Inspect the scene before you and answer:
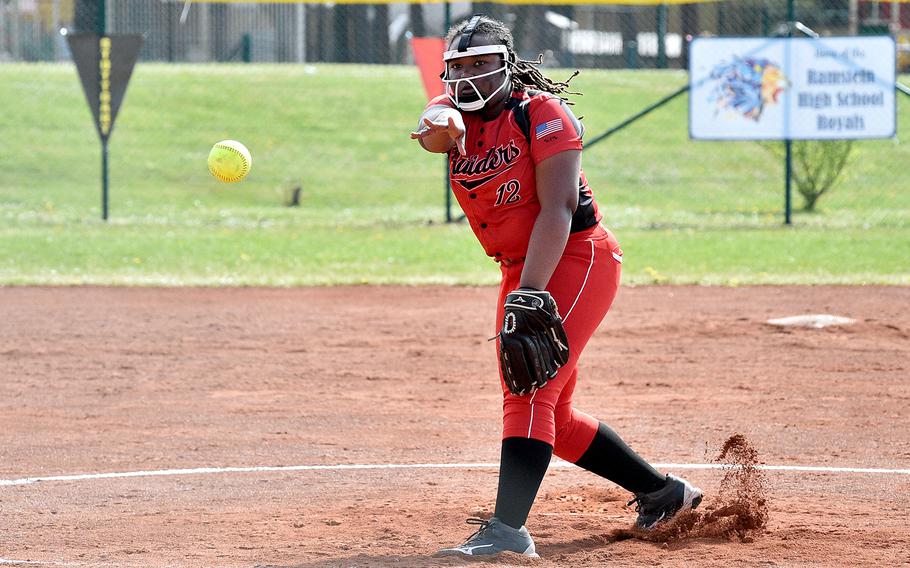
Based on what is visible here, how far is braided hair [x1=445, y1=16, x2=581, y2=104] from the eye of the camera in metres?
4.84

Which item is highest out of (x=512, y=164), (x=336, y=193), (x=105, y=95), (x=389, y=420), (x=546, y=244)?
(x=105, y=95)

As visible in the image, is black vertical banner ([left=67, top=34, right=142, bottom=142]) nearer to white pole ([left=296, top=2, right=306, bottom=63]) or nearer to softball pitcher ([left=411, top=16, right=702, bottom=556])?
softball pitcher ([left=411, top=16, right=702, bottom=556])

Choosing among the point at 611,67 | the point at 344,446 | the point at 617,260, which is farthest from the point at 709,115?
the point at 611,67

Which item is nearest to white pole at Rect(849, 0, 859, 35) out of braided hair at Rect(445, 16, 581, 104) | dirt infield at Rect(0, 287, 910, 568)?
dirt infield at Rect(0, 287, 910, 568)

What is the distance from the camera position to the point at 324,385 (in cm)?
857

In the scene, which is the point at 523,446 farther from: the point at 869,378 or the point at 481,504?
the point at 869,378

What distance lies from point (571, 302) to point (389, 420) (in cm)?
294

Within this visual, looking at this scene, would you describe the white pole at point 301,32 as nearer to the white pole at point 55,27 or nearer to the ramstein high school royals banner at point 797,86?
the white pole at point 55,27

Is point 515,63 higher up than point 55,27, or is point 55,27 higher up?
point 55,27

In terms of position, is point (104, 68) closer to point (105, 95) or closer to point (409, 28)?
point (105, 95)

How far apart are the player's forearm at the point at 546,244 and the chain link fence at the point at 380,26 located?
80.0 ft

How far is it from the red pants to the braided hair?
617 mm

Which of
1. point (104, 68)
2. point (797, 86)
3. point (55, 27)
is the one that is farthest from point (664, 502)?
point (55, 27)

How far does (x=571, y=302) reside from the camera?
4832mm
